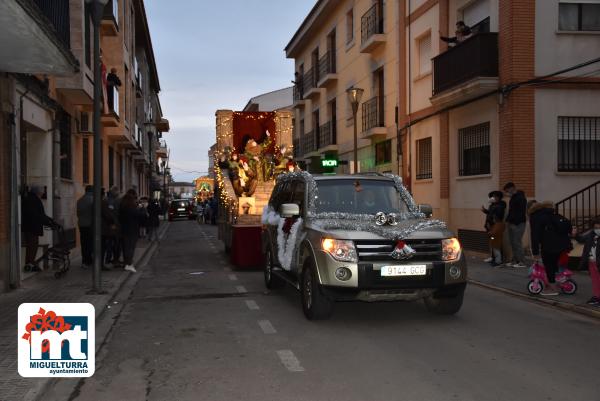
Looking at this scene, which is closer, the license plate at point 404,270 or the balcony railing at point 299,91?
the license plate at point 404,270

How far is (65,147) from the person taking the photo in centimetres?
1566

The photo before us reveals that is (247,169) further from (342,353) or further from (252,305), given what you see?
(342,353)

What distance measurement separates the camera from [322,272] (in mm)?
6953

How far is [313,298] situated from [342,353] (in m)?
1.37

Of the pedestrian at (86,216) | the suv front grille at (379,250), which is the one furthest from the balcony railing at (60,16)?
the suv front grille at (379,250)

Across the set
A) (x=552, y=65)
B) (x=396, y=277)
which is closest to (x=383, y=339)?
(x=396, y=277)

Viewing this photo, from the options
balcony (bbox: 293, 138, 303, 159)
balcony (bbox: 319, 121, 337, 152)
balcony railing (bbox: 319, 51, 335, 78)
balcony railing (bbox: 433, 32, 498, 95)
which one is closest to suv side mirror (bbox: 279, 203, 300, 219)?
balcony railing (bbox: 433, 32, 498, 95)

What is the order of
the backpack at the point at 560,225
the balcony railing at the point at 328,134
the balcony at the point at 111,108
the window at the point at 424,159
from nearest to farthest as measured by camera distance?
the backpack at the point at 560,225 < the balcony at the point at 111,108 < the window at the point at 424,159 < the balcony railing at the point at 328,134

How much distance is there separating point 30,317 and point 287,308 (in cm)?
496

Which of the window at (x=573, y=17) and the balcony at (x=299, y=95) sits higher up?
the balcony at (x=299, y=95)

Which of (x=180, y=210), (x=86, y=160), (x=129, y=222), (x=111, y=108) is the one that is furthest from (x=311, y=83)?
(x=129, y=222)

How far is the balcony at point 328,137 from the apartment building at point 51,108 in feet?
32.6

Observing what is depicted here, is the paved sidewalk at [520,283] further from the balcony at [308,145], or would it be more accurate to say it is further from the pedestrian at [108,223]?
the balcony at [308,145]

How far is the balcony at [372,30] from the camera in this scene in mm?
21844
